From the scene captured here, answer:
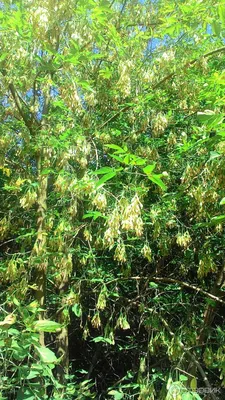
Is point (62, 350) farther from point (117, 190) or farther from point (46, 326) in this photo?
point (46, 326)

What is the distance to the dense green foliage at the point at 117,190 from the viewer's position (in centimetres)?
305

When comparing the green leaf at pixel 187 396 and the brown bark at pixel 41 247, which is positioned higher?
the brown bark at pixel 41 247

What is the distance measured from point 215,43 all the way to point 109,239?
2.29 meters

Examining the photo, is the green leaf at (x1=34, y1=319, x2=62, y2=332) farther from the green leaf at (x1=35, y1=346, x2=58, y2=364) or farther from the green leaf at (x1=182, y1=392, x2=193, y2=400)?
the green leaf at (x1=182, y1=392, x2=193, y2=400)

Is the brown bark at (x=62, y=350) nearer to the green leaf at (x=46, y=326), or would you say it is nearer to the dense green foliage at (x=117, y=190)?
the dense green foliage at (x=117, y=190)

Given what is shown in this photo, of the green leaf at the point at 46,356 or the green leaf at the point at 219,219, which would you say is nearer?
the green leaf at the point at 46,356

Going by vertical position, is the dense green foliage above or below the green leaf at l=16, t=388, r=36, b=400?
above

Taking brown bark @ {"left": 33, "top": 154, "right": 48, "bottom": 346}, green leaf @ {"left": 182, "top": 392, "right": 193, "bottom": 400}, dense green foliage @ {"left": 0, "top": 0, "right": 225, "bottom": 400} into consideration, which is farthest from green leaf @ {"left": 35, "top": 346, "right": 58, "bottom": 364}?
brown bark @ {"left": 33, "top": 154, "right": 48, "bottom": 346}

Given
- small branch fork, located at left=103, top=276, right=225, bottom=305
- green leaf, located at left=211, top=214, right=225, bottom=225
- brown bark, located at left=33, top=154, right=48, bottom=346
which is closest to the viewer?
green leaf, located at left=211, top=214, right=225, bottom=225

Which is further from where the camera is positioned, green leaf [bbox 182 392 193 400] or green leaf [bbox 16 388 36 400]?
green leaf [bbox 182 392 193 400]

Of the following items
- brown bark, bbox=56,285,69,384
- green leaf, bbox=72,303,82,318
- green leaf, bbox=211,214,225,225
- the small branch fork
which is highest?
green leaf, bbox=211,214,225,225

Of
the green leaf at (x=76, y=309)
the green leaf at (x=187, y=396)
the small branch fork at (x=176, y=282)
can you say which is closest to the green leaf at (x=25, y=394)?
the green leaf at (x=187, y=396)

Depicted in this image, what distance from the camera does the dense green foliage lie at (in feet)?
10.0

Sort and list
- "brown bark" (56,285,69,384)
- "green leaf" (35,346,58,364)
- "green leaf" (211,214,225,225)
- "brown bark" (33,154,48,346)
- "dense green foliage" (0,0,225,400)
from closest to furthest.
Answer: "green leaf" (35,346,58,364) < "green leaf" (211,214,225,225) < "dense green foliage" (0,0,225,400) < "brown bark" (33,154,48,346) < "brown bark" (56,285,69,384)
